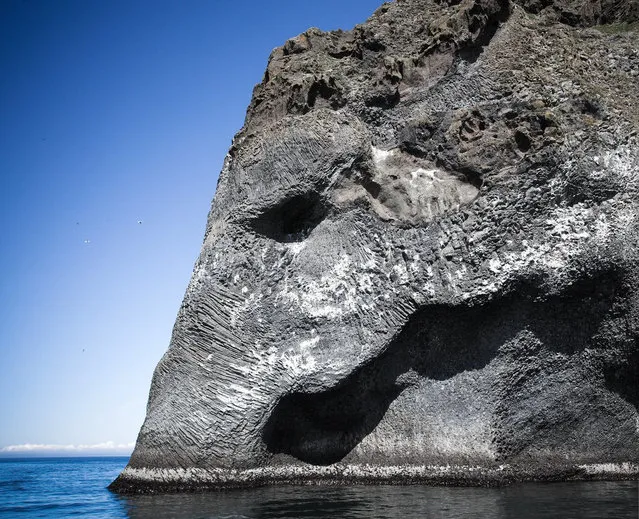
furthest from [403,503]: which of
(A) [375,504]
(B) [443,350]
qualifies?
(B) [443,350]

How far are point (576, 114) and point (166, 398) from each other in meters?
9.16

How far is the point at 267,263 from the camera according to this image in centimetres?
1120

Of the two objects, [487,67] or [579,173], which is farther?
[487,67]

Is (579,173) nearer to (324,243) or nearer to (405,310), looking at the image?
(405,310)

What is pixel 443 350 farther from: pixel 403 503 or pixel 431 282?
pixel 403 503

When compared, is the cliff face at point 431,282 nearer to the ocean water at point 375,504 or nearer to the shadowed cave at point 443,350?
the shadowed cave at point 443,350

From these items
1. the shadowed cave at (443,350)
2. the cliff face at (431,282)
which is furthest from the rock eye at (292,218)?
the shadowed cave at (443,350)

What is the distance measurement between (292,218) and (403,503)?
580 centimetres

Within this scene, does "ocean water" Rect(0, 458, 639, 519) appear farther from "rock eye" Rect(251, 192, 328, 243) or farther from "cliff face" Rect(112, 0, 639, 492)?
"rock eye" Rect(251, 192, 328, 243)

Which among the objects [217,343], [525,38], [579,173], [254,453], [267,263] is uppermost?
[525,38]

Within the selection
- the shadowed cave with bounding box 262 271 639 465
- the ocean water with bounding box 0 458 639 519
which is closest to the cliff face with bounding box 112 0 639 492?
the shadowed cave with bounding box 262 271 639 465

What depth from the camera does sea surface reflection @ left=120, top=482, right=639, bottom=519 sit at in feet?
22.9

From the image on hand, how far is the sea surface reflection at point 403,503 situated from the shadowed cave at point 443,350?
A: 118 centimetres

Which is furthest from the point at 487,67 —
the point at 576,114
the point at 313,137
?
the point at 313,137
